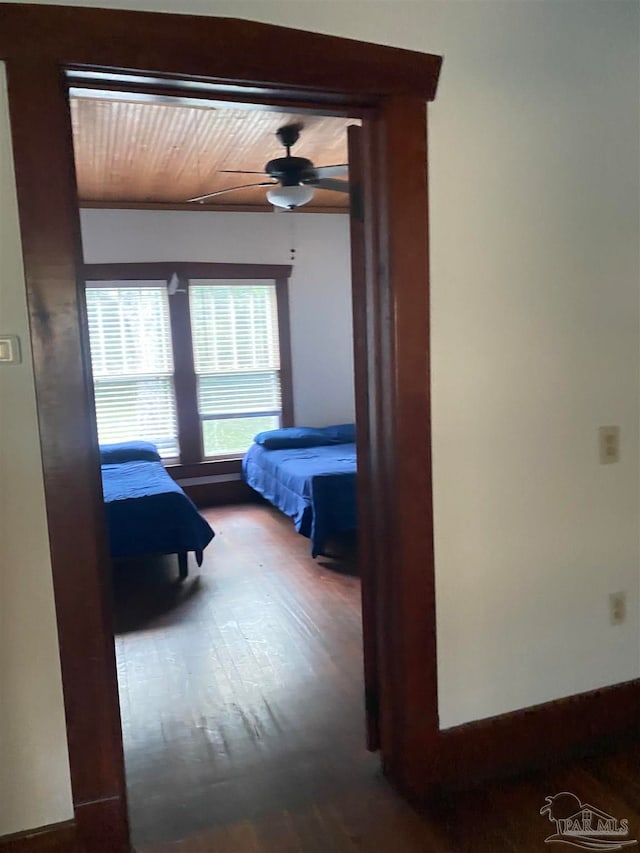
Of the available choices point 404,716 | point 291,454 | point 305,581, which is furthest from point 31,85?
point 291,454

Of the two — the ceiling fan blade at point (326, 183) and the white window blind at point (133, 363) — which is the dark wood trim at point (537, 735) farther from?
the white window blind at point (133, 363)

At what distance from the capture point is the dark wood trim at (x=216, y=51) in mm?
1456

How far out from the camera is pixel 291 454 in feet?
16.8

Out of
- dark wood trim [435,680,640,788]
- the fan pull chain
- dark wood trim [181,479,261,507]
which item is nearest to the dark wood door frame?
dark wood trim [435,680,640,788]

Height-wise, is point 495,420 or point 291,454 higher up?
point 495,420

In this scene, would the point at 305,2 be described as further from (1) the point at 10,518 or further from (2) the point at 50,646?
(2) the point at 50,646

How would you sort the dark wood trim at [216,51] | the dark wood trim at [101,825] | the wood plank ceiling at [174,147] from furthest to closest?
the wood plank ceiling at [174,147]
the dark wood trim at [101,825]
the dark wood trim at [216,51]

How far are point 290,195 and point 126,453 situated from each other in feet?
7.91

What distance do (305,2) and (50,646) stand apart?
69.6 inches

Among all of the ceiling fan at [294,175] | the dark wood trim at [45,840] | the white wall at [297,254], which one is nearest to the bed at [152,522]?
the ceiling fan at [294,175]

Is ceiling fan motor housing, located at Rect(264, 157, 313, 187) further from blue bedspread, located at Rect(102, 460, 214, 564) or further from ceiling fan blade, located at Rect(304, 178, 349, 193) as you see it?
blue bedspread, located at Rect(102, 460, 214, 564)

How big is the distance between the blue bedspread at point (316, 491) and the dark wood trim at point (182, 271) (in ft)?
5.90

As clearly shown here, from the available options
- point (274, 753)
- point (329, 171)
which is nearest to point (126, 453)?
point (329, 171)

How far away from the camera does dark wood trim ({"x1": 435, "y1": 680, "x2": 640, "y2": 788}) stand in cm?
204
